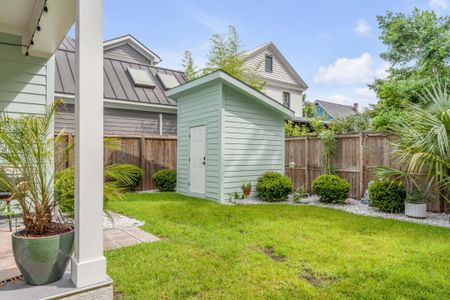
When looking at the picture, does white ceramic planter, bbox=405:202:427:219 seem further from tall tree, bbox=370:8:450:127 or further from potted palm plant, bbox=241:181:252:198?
tall tree, bbox=370:8:450:127

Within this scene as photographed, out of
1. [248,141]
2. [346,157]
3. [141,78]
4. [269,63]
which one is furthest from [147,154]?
[269,63]

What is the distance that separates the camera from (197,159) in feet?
25.6

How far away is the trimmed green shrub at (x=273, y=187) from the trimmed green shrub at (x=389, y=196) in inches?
81.8

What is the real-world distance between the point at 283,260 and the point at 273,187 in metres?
4.06

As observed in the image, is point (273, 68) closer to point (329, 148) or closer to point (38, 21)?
point (329, 148)

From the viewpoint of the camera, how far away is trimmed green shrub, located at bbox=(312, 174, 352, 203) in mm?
6875

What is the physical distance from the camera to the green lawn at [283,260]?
2525 millimetres

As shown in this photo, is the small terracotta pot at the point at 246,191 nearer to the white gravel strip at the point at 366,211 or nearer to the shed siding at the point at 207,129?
the white gravel strip at the point at 366,211

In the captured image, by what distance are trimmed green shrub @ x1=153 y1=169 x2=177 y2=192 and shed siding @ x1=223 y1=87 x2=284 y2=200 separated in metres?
2.39

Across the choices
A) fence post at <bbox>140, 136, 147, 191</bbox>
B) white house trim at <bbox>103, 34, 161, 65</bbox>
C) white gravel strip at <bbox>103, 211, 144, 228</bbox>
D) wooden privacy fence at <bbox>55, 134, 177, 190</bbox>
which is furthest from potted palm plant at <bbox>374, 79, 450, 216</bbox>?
white house trim at <bbox>103, 34, 161, 65</bbox>

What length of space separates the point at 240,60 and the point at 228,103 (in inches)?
332

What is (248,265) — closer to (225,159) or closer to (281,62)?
(225,159)

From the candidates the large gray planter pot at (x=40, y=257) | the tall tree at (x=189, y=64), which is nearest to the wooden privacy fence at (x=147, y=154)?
the large gray planter pot at (x=40, y=257)

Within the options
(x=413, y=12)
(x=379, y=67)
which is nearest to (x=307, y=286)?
(x=413, y=12)
